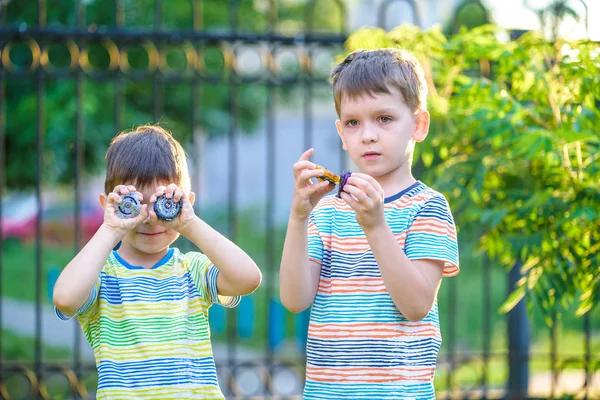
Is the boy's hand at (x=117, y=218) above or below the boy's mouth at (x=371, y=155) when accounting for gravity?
below

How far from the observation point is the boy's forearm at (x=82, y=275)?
2262 millimetres

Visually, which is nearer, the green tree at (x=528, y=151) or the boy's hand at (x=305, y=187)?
the boy's hand at (x=305, y=187)

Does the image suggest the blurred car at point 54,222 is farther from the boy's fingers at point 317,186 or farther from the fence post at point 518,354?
the boy's fingers at point 317,186

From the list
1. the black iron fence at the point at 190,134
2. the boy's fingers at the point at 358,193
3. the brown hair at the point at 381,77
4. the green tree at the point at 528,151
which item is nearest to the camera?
the boy's fingers at the point at 358,193

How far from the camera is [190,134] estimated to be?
8.88m

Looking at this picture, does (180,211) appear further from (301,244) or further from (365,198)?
(365,198)

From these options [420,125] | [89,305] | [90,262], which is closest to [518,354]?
[420,125]

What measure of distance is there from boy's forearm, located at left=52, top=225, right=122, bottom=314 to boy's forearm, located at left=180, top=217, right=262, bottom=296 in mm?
214

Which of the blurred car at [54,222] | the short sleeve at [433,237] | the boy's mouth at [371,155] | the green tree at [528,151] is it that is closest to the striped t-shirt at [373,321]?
the short sleeve at [433,237]

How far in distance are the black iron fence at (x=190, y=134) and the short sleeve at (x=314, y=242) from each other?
129 centimetres

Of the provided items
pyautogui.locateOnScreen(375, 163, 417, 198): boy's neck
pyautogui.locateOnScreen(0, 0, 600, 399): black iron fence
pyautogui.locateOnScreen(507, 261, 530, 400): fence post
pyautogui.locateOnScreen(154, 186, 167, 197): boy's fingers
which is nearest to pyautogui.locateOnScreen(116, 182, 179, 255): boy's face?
pyautogui.locateOnScreen(154, 186, 167, 197): boy's fingers

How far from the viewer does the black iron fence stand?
5.12 meters

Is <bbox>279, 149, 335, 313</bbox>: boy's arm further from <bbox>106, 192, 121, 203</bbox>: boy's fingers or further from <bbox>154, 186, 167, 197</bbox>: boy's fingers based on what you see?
<bbox>106, 192, 121, 203</bbox>: boy's fingers

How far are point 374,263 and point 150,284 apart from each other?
25.2 inches
